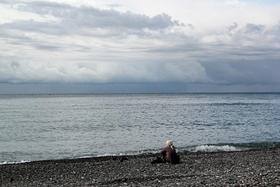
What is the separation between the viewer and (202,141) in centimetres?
3956

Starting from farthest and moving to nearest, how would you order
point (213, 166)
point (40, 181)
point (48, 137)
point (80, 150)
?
point (48, 137)
point (80, 150)
point (213, 166)
point (40, 181)

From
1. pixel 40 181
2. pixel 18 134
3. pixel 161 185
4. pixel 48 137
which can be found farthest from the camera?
pixel 18 134

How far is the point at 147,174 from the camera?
19.4 meters

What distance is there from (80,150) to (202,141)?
14.5 meters

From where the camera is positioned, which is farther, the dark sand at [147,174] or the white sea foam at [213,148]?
the white sea foam at [213,148]

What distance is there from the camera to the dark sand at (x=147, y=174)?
15586mm

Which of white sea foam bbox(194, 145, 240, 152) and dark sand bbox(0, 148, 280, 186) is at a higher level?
dark sand bbox(0, 148, 280, 186)

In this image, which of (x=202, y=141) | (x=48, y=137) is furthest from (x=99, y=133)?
(x=202, y=141)

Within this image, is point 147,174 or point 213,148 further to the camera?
point 213,148

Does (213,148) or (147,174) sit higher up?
(147,174)

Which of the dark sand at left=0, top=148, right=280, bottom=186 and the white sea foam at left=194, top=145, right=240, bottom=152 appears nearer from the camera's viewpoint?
the dark sand at left=0, top=148, right=280, bottom=186

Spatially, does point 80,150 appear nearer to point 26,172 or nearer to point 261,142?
point 26,172

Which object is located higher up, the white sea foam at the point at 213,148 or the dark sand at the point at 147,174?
the dark sand at the point at 147,174

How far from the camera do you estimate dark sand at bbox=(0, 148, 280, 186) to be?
15586 millimetres
